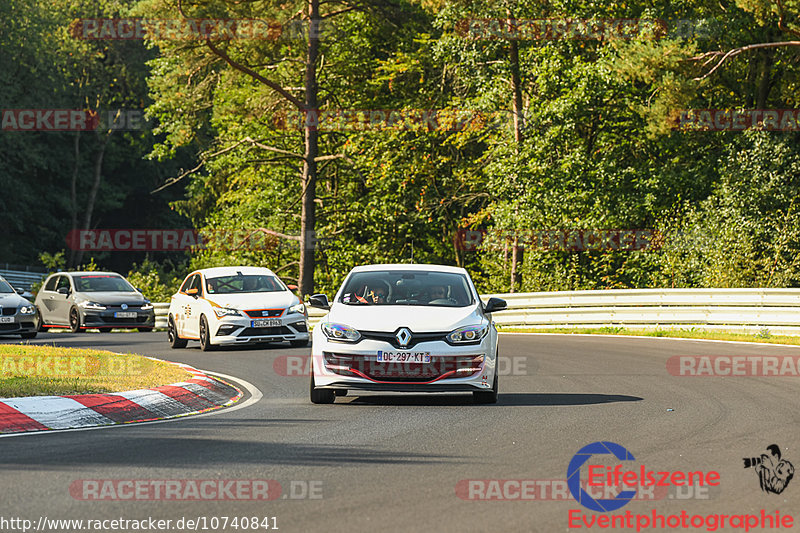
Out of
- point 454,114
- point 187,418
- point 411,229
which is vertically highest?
point 454,114

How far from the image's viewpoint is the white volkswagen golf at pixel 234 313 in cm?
2122

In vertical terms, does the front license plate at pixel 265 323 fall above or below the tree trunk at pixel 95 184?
below

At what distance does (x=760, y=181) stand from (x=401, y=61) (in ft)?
55.7

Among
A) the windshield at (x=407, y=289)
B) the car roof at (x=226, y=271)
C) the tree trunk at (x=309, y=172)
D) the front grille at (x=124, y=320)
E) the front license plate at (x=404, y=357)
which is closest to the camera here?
the front license plate at (x=404, y=357)

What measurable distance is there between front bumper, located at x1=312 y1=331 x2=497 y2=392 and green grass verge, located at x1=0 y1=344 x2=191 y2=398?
2.29 meters

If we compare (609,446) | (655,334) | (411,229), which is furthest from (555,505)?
(411,229)

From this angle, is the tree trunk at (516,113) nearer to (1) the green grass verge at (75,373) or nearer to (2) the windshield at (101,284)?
(2) the windshield at (101,284)

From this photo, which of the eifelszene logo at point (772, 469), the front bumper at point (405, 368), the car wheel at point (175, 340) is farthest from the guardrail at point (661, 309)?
the eifelszene logo at point (772, 469)

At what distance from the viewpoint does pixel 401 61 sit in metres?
46.1

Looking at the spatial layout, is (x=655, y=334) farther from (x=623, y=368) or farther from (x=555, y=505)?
(x=555, y=505)

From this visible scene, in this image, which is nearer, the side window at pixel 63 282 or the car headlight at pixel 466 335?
the car headlight at pixel 466 335

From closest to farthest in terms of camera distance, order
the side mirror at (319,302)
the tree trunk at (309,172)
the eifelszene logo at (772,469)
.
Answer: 1. the eifelszene logo at (772,469)
2. the side mirror at (319,302)
3. the tree trunk at (309,172)

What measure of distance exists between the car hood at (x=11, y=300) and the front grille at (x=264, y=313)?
7580mm

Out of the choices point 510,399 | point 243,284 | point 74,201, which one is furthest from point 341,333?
point 74,201
